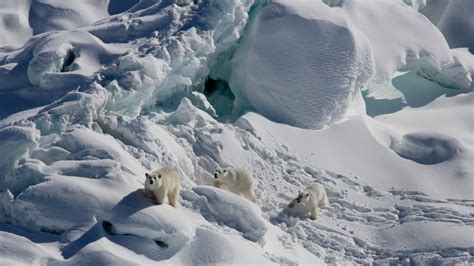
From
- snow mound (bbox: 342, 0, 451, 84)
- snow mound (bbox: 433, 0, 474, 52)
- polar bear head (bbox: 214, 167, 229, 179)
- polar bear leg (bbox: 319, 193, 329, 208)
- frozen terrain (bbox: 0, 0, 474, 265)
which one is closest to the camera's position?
→ frozen terrain (bbox: 0, 0, 474, 265)

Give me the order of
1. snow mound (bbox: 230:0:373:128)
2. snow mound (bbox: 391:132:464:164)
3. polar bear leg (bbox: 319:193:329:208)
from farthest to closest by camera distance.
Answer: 1. snow mound (bbox: 230:0:373:128)
2. snow mound (bbox: 391:132:464:164)
3. polar bear leg (bbox: 319:193:329:208)

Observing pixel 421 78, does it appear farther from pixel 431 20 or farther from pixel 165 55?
pixel 165 55

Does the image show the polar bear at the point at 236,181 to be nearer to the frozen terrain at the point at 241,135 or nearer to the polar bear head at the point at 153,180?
the frozen terrain at the point at 241,135

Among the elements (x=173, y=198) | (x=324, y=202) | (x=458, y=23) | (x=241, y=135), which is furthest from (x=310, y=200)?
(x=458, y=23)

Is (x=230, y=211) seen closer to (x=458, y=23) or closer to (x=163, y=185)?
(x=163, y=185)

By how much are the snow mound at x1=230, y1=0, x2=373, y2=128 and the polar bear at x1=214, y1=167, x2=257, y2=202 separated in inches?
77.2

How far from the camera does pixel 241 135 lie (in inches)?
446

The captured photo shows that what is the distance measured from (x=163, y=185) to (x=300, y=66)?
3910 millimetres

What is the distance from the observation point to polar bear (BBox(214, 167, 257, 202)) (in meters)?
9.95

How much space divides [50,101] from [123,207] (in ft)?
7.99

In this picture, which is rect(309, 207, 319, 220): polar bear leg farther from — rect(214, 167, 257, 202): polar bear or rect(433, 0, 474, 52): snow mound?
rect(433, 0, 474, 52): snow mound

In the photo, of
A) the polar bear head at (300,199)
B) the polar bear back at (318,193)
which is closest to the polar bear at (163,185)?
the polar bear head at (300,199)

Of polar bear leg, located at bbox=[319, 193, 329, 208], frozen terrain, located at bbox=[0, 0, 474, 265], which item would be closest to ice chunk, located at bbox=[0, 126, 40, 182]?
frozen terrain, located at bbox=[0, 0, 474, 265]

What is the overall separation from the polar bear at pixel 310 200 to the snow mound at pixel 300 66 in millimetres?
1586
